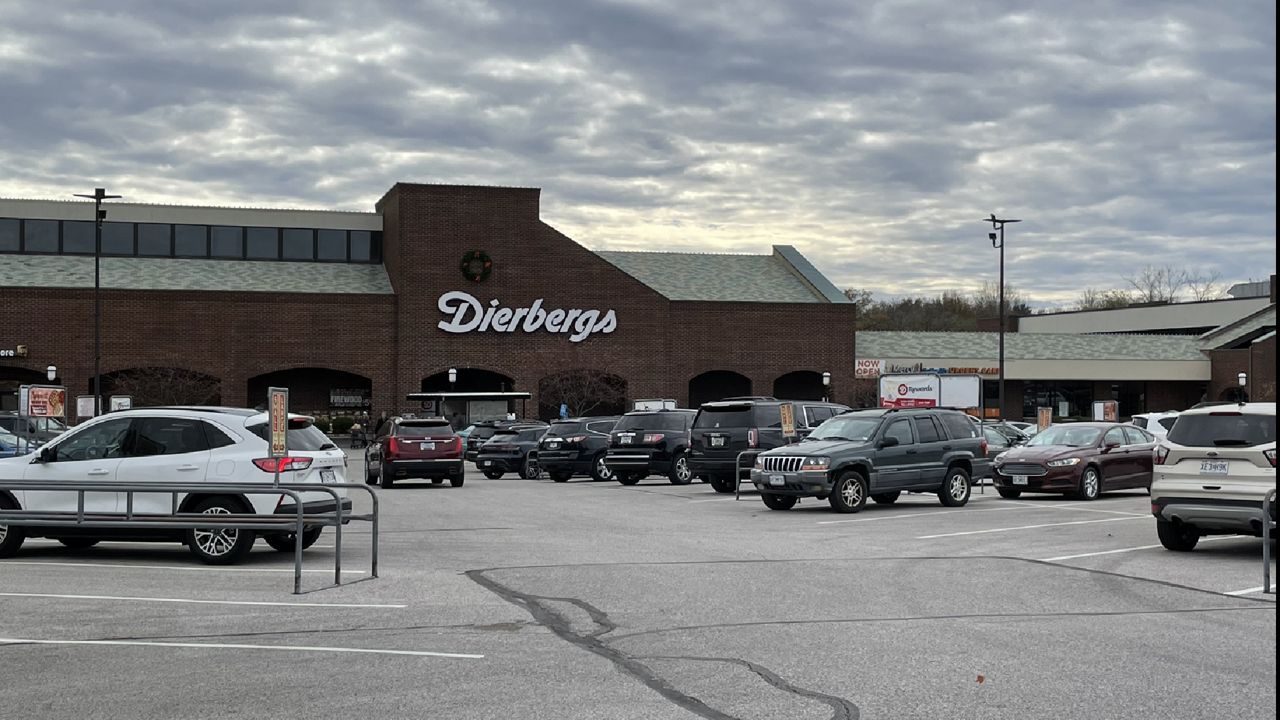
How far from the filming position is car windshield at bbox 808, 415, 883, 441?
23797mm

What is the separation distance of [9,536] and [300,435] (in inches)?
128

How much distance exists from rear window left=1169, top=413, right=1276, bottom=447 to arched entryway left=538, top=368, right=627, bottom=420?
164 ft

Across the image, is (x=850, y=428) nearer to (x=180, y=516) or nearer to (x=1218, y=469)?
(x=1218, y=469)

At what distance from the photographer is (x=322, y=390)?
65.7 m

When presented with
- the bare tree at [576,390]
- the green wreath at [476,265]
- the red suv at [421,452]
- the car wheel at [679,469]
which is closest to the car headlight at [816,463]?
the car wheel at [679,469]

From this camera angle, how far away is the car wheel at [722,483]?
1140 inches

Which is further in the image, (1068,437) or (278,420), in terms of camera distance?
(1068,437)

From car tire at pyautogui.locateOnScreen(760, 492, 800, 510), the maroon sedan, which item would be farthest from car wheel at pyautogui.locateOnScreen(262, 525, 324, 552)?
the maroon sedan

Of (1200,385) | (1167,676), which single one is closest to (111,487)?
(1167,676)

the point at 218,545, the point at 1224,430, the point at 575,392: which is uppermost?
the point at 575,392

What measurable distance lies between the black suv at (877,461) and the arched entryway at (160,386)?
41.0m

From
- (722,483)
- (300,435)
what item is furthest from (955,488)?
(300,435)

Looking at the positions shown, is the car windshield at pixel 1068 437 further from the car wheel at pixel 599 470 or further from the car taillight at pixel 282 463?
the car taillight at pixel 282 463

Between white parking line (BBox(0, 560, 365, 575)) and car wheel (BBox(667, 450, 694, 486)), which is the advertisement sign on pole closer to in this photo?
car wheel (BBox(667, 450, 694, 486))
